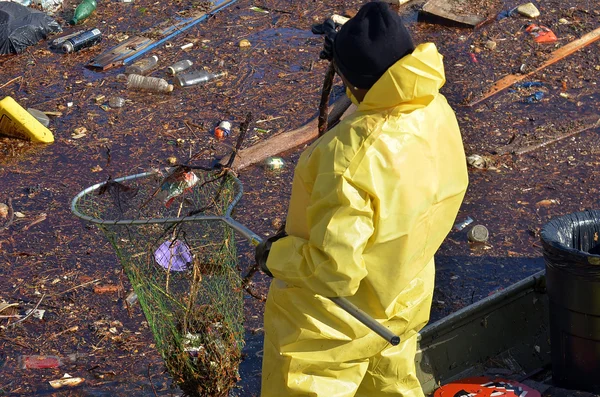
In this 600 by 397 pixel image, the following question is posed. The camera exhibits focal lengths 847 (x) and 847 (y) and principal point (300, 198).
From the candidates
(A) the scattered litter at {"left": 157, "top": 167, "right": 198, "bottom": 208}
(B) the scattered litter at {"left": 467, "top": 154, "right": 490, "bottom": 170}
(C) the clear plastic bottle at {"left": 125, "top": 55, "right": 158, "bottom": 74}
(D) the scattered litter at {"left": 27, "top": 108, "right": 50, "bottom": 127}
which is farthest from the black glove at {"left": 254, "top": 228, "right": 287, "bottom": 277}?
(C) the clear plastic bottle at {"left": 125, "top": 55, "right": 158, "bottom": 74}

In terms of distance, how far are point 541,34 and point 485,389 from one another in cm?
521

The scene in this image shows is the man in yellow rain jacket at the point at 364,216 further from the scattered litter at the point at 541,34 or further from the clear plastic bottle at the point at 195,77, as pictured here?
the scattered litter at the point at 541,34

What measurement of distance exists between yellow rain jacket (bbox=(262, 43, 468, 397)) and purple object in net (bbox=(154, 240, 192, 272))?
0.79m

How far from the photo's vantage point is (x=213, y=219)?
11.3 feet

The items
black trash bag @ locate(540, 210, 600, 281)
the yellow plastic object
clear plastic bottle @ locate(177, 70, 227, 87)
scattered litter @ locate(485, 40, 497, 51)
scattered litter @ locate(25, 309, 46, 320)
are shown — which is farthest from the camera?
scattered litter @ locate(485, 40, 497, 51)

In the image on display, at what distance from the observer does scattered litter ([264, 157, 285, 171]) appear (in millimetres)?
6434

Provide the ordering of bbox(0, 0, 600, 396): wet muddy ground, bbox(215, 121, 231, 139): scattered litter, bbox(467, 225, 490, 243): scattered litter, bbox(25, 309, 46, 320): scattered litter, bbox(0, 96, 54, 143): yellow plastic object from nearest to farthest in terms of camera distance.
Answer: bbox(0, 0, 600, 396): wet muddy ground < bbox(25, 309, 46, 320): scattered litter < bbox(467, 225, 490, 243): scattered litter < bbox(0, 96, 54, 143): yellow plastic object < bbox(215, 121, 231, 139): scattered litter

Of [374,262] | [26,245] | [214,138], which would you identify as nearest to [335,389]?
[374,262]

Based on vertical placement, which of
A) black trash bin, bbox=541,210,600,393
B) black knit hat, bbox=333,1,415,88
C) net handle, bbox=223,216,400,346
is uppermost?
black knit hat, bbox=333,1,415,88

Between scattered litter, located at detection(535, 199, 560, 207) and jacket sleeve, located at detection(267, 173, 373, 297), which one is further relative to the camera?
scattered litter, located at detection(535, 199, 560, 207)

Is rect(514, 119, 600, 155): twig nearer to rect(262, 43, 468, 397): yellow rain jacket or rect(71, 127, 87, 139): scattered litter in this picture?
rect(71, 127, 87, 139): scattered litter

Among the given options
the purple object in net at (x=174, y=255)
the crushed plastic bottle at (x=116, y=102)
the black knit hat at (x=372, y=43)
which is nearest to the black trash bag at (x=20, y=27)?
the crushed plastic bottle at (x=116, y=102)

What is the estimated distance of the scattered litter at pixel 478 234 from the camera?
5.58m

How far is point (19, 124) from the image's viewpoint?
682 centimetres
